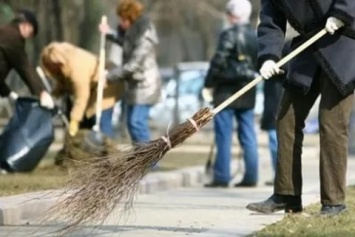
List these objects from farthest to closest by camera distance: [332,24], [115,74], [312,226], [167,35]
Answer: [167,35] → [115,74] → [332,24] → [312,226]

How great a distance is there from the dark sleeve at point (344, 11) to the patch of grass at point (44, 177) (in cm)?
203

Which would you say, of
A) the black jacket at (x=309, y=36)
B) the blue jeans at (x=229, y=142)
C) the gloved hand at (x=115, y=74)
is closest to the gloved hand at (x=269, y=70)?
the black jacket at (x=309, y=36)

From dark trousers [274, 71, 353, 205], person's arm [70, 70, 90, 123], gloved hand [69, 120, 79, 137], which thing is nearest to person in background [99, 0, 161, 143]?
person's arm [70, 70, 90, 123]

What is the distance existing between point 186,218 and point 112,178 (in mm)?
1446

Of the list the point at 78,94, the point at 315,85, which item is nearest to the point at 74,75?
the point at 78,94

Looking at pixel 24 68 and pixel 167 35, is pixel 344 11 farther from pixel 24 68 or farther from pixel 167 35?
pixel 167 35

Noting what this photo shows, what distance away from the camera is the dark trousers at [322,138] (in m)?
8.17

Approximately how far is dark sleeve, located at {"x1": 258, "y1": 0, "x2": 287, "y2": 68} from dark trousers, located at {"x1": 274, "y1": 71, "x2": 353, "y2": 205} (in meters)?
0.32

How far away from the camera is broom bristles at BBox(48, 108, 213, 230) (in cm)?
761

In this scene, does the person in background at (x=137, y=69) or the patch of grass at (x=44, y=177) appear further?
the person in background at (x=137, y=69)

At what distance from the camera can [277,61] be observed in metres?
8.16

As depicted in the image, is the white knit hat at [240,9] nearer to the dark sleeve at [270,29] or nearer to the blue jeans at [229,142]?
the blue jeans at [229,142]

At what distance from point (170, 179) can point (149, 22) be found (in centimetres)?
192

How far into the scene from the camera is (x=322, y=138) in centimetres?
822
